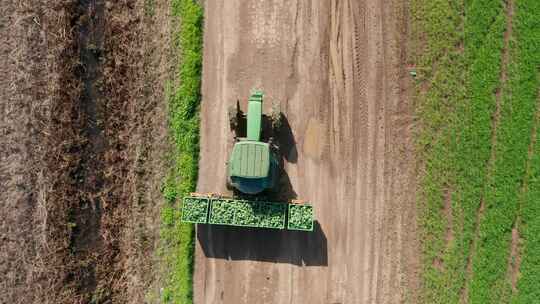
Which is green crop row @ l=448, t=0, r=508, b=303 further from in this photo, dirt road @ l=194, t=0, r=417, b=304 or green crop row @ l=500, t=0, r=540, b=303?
dirt road @ l=194, t=0, r=417, b=304

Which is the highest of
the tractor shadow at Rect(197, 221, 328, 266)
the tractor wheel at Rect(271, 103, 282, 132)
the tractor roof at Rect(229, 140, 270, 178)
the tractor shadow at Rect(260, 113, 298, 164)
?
the tractor wheel at Rect(271, 103, 282, 132)

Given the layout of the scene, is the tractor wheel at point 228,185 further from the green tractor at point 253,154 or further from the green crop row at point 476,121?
the green crop row at point 476,121

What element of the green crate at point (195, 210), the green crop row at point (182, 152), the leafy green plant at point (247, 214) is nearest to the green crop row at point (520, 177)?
the leafy green plant at point (247, 214)

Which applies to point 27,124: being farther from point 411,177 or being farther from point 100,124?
point 411,177

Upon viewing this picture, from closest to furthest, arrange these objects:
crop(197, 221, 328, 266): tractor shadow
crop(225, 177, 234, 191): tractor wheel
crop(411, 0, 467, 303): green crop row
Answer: crop(225, 177, 234, 191): tractor wheel < crop(411, 0, 467, 303): green crop row < crop(197, 221, 328, 266): tractor shadow

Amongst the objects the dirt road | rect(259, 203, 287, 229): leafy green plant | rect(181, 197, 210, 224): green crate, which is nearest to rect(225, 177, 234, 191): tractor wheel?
the dirt road

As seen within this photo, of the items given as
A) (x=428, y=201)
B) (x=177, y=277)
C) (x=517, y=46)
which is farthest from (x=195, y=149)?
(x=517, y=46)

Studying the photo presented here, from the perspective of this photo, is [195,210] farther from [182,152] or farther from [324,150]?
[324,150]
